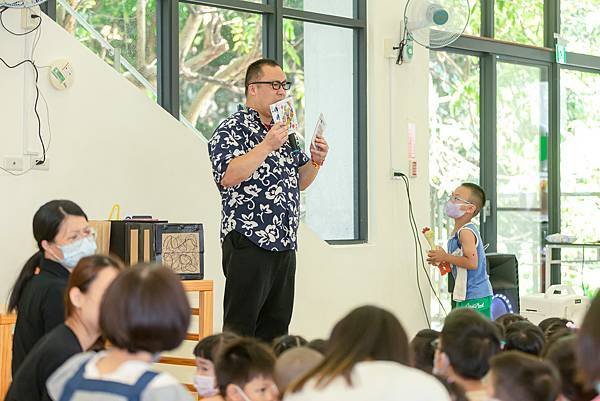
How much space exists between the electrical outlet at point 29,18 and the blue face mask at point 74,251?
167 cm

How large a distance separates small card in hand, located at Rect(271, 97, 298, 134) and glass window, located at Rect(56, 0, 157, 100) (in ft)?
4.26

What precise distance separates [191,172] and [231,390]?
272 centimetres

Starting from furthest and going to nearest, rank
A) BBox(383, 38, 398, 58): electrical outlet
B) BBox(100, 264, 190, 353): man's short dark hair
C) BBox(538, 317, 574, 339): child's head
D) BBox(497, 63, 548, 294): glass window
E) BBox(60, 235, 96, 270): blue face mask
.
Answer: BBox(497, 63, 548, 294): glass window, BBox(383, 38, 398, 58): electrical outlet, BBox(538, 317, 574, 339): child's head, BBox(60, 235, 96, 270): blue face mask, BBox(100, 264, 190, 353): man's short dark hair

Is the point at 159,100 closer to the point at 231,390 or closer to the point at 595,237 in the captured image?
the point at 231,390

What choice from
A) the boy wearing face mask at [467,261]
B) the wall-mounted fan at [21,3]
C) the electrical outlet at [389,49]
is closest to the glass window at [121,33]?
the wall-mounted fan at [21,3]

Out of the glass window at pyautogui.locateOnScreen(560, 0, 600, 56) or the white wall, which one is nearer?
the white wall

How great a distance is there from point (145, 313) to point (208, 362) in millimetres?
1045

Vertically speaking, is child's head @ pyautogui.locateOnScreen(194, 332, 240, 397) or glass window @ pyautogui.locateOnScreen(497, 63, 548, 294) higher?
glass window @ pyautogui.locateOnScreen(497, 63, 548, 294)

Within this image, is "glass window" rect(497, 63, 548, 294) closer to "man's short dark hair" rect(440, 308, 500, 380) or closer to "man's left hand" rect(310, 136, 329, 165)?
"man's left hand" rect(310, 136, 329, 165)

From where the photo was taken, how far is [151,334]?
6.90 feet

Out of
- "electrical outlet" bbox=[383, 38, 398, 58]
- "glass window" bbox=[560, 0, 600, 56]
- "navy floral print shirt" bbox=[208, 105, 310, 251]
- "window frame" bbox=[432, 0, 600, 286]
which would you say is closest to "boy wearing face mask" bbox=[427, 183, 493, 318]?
"electrical outlet" bbox=[383, 38, 398, 58]

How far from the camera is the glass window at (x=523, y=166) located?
7859mm

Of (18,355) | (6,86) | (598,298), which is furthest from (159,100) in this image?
(598,298)

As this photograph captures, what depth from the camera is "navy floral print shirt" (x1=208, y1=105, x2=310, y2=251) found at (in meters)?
4.26
